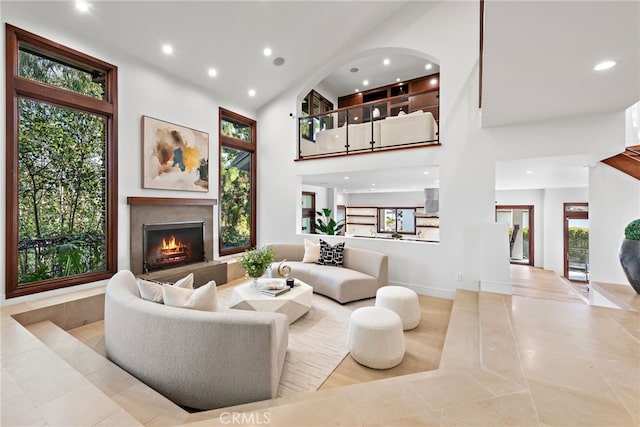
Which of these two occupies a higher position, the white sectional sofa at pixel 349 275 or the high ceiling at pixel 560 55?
the high ceiling at pixel 560 55

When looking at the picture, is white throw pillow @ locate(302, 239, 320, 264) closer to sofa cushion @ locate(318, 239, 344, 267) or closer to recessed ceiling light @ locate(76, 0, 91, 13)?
sofa cushion @ locate(318, 239, 344, 267)

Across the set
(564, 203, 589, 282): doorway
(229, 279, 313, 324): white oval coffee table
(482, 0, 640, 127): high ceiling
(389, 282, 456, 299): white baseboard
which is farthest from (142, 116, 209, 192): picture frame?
(564, 203, 589, 282): doorway

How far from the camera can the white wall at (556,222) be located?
22.9 ft

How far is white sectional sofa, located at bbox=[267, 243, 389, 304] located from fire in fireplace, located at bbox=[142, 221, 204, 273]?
192 cm

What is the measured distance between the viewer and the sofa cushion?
5211 millimetres

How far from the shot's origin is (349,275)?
14.9 ft

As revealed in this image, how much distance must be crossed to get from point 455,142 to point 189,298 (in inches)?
183

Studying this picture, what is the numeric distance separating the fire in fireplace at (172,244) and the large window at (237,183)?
674 millimetres

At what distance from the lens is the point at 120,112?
4367 mm

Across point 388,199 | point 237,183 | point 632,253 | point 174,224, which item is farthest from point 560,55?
point 388,199

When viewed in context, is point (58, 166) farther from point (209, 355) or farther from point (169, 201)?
point (209, 355)

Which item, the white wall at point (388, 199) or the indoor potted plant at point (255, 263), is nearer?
the indoor potted plant at point (255, 263)

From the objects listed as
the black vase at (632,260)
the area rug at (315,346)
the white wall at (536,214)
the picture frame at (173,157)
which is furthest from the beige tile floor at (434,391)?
the white wall at (536,214)

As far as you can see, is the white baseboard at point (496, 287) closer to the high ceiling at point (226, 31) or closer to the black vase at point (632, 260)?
the black vase at point (632, 260)
